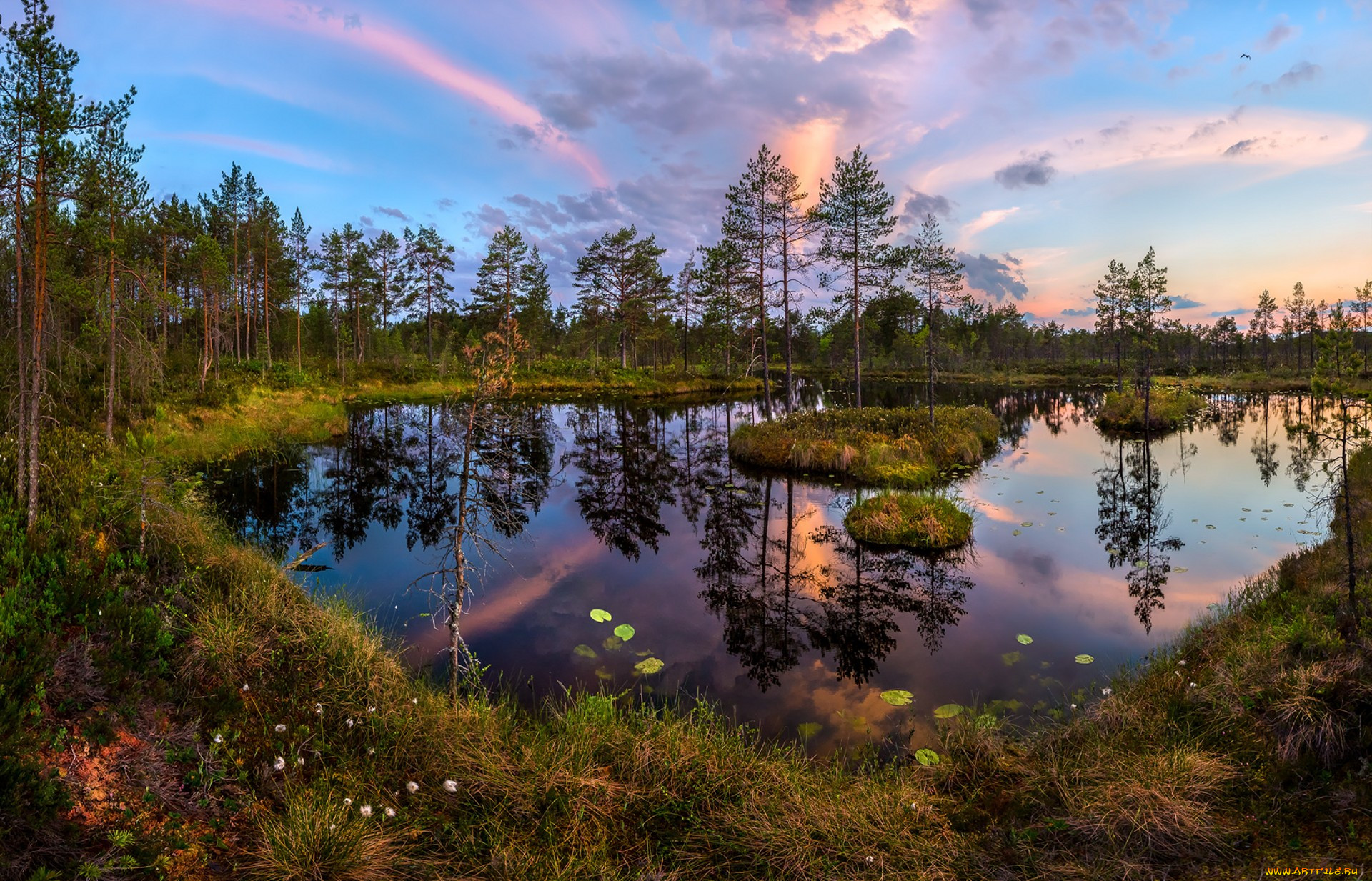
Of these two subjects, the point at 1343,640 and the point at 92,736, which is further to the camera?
the point at 1343,640

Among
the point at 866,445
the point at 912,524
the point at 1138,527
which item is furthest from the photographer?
the point at 866,445

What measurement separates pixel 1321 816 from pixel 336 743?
819 cm

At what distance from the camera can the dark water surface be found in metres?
8.23

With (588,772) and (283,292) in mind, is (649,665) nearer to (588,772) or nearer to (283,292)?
(588,772)

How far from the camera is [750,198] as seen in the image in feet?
91.2

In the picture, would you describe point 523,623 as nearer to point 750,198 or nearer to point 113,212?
point 113,212

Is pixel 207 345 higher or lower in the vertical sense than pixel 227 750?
higher

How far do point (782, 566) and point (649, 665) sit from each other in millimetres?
5061

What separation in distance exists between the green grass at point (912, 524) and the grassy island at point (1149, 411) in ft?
87.6

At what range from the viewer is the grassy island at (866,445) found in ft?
66.8

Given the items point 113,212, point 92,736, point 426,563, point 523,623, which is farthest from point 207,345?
point 92,736

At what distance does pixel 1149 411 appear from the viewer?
34094 mm

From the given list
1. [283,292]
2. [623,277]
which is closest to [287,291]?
[283,292]

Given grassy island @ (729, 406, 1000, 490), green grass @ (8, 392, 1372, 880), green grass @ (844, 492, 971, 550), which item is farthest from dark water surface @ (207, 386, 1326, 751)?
green grass @ (8, 392, 1372, 880)
